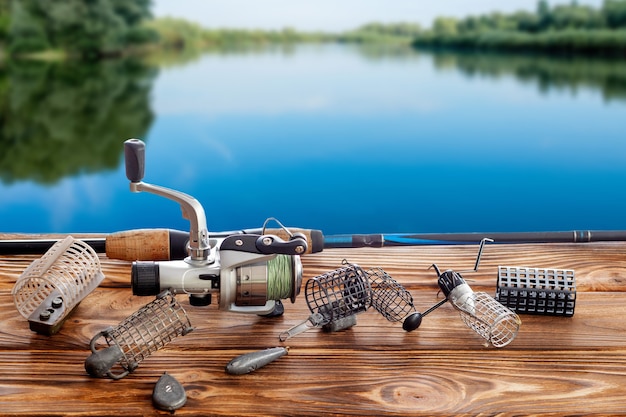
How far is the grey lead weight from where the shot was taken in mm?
1101

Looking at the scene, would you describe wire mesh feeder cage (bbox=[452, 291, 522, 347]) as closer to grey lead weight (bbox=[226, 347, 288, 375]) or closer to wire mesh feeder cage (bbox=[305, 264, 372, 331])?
wire mesh feeder cage (bbox=[305, 264, 372, 331])

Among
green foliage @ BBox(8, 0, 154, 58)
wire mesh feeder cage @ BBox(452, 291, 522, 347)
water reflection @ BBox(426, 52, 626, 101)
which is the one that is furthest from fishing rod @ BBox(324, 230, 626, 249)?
water reflection @ BBox(426, 52, 626, 101)

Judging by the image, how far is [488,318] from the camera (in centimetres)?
121

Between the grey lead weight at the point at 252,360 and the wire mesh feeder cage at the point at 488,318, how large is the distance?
334mm

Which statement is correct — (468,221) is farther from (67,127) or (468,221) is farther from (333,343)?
(333,343)

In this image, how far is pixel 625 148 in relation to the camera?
7.56 m

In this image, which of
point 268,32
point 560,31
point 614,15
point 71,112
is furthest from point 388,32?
point 71,112

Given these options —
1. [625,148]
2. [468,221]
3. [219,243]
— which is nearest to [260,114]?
[468,221]

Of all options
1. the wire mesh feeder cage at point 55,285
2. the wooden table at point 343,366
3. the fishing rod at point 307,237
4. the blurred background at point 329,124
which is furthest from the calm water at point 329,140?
the wooden table at point 343,366

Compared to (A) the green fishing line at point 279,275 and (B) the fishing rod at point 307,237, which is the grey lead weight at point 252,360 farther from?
(B) the fishing rod at point 307,237

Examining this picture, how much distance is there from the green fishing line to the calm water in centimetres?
583

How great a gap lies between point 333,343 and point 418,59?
446 inches

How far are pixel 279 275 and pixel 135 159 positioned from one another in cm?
31

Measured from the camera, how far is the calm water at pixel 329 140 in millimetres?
8133
